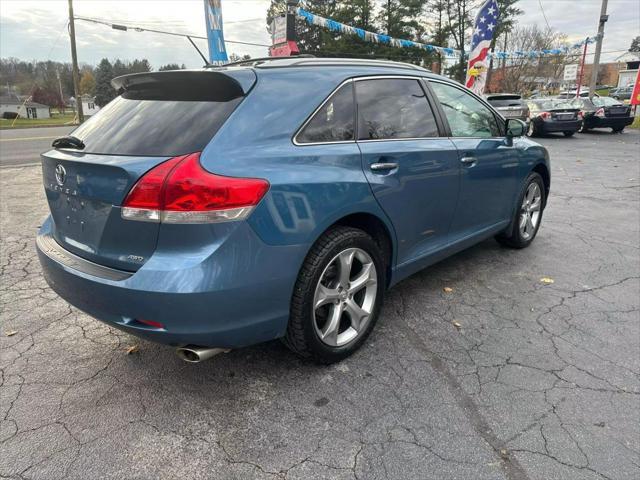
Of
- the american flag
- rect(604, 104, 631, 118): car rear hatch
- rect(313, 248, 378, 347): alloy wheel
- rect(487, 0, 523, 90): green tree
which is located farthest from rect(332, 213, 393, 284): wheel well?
rect(487, 0, 523, 90): green tree

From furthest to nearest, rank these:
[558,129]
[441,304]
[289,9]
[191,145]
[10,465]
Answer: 1. [558,129]
2. [289,9]
3. [441,304]
4. [191,145]
5. [10,465]

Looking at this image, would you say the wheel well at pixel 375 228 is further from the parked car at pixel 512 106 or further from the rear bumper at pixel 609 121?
the rear bumper at pixel 609 121

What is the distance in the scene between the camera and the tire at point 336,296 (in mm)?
2439

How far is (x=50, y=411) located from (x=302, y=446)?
51.0 inches

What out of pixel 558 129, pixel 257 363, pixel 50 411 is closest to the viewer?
pixel 50 411

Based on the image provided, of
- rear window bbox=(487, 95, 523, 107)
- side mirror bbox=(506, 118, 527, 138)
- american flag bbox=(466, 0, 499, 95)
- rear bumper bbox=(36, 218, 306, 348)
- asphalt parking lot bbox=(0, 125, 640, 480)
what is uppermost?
american flag bbox=(466, 0, 499, 95)

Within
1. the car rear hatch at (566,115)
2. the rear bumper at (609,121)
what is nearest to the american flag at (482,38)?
the car rear hatch at (566,115)

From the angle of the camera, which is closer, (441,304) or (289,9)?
(441,304)

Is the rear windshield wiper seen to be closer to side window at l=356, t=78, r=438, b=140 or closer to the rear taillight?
the rear taillight

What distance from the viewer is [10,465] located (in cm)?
202

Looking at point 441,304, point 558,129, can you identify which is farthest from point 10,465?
point 558,129

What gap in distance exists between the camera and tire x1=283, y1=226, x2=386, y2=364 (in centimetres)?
244

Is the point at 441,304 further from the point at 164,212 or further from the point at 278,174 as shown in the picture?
the point at 164,212

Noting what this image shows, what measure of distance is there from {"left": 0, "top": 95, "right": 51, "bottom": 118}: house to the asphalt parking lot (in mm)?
74551
